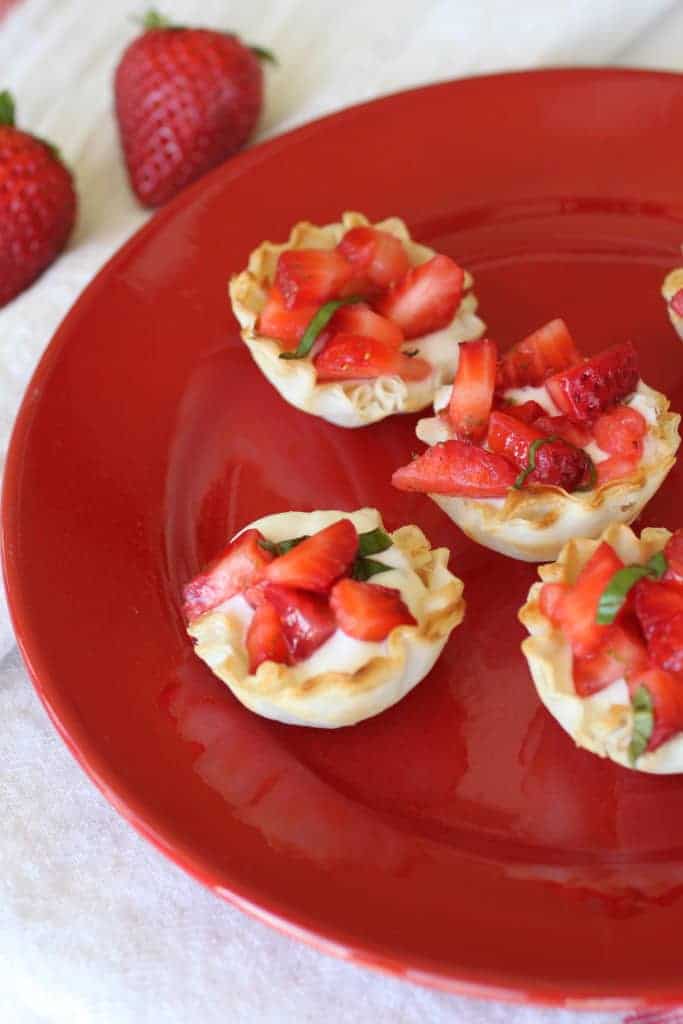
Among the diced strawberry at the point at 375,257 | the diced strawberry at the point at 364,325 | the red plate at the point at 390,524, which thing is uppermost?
the diced strawberry at the point at 375,257

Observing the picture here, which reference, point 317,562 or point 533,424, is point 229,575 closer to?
point 317,562

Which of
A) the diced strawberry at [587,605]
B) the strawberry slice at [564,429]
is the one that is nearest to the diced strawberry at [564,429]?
the strawberry slice at [564,429]

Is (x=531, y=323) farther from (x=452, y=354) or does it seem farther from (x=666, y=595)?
(x=666, y=595)

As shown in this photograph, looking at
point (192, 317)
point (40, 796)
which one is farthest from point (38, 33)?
point (40, 796)

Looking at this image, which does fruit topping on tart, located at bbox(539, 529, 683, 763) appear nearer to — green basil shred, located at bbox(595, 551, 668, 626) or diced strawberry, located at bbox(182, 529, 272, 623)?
green basil shred, located at bbox(595, 551, 668, 626)

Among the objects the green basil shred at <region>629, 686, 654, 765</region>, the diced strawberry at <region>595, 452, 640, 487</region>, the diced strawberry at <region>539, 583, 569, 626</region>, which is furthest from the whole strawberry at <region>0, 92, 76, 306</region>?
the green basil shred at <region>629, 686, 654, 765</region>

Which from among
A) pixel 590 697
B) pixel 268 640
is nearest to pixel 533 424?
pixel 590 697

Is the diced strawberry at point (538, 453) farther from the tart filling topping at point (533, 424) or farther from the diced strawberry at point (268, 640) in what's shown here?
the diced strawberry at point (268, 640)
